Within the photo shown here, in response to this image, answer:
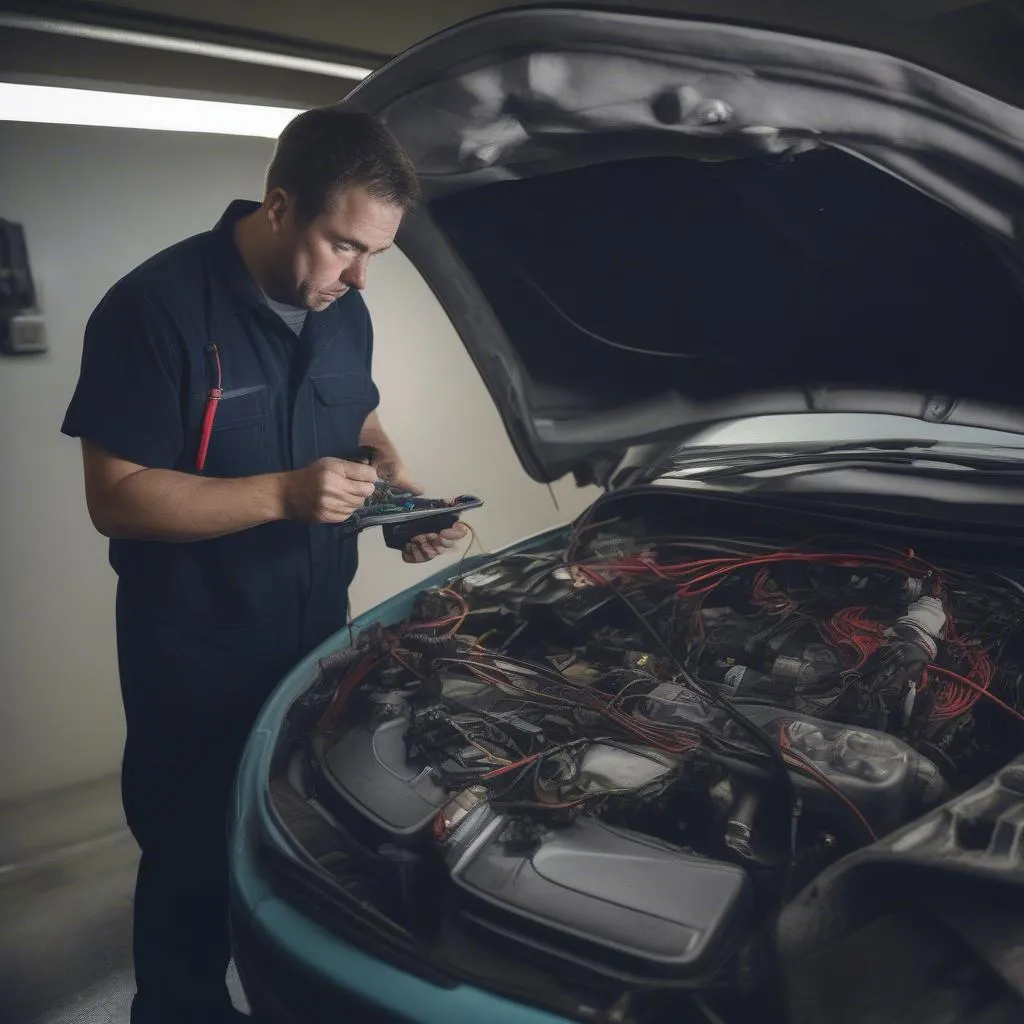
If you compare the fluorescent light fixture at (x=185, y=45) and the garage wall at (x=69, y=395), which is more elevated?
the fluorescent light fixture at (x=185, y=45)


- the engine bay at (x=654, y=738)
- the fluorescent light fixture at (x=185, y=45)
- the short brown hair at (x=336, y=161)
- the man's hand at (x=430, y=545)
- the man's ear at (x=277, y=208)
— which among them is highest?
the fluorescent light fixture at (x=185, y=45)

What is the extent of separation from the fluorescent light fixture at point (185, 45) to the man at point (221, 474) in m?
0.12

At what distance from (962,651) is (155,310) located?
131cm

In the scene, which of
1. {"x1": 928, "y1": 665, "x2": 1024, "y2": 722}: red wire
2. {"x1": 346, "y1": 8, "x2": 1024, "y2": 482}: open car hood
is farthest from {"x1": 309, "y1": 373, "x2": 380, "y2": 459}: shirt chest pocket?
{"x1": 928, "y1": 665, "x2": 1024, "y2": 722}: red wire

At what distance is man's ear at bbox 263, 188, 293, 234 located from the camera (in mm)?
1427

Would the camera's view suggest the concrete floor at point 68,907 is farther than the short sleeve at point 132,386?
Yes

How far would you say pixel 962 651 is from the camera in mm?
1234

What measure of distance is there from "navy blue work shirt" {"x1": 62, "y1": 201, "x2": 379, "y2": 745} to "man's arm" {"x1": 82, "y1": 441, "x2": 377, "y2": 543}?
25 millimetres

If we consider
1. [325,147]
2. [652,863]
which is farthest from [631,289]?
[652,863]

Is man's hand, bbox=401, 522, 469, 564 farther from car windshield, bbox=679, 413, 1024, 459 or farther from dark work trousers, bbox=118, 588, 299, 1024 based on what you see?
car windshield, bbox=679, 413, 1024, 459

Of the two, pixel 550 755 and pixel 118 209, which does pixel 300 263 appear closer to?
pixel 118 209

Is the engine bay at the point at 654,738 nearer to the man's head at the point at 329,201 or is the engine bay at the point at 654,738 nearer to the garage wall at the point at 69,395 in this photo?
the garage wall at the point at 69,395

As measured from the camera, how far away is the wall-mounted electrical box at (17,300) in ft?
4.61

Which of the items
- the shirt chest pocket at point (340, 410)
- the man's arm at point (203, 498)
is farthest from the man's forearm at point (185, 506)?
the shirt chest pocket at point (340, 410)
